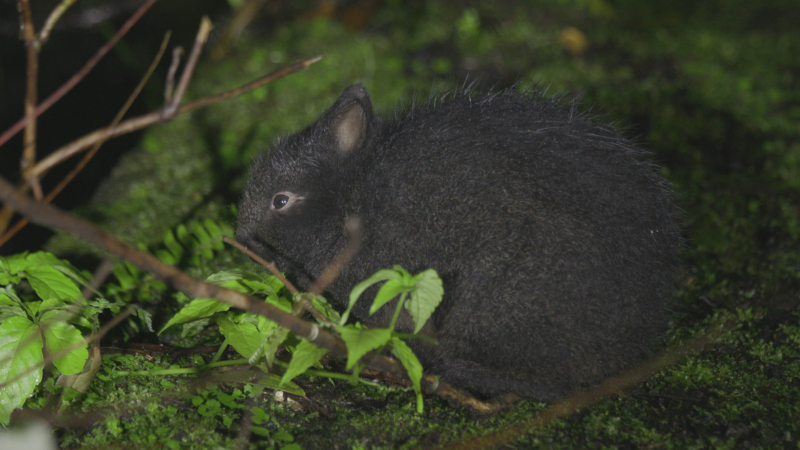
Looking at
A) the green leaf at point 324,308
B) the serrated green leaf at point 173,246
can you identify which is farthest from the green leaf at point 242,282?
the serrated green leaf at point 173,246

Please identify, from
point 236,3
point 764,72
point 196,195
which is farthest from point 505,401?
point 236,3

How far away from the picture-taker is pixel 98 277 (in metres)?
2.33

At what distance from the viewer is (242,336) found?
337 cm

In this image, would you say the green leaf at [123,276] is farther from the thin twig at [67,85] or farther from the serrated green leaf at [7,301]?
the thin twig at [67,85]

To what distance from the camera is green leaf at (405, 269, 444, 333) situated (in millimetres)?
2922

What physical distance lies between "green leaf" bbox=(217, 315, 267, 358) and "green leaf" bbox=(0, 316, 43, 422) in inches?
33.5

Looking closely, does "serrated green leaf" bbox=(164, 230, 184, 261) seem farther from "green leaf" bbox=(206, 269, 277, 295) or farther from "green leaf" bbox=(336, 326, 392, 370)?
"green leaf" bbox=(336, 326, 392, 370)

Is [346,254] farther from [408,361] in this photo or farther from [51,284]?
[51,284]

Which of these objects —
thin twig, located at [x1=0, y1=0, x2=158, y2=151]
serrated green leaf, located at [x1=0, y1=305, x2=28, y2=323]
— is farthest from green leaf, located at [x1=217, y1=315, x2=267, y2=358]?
thin twig, located at [x1=0, y1=0, x2=158, y2=151]

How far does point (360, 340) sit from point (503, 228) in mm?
1037

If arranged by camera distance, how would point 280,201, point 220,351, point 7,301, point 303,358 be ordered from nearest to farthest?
point 303,358, point 7,301, point 220,351, point 280,201

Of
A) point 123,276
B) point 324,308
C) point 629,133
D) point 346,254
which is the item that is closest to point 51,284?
point 123,276

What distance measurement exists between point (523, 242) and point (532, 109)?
2.99 feet

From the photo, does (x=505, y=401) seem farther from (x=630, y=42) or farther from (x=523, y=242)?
(x=630, y=42)
